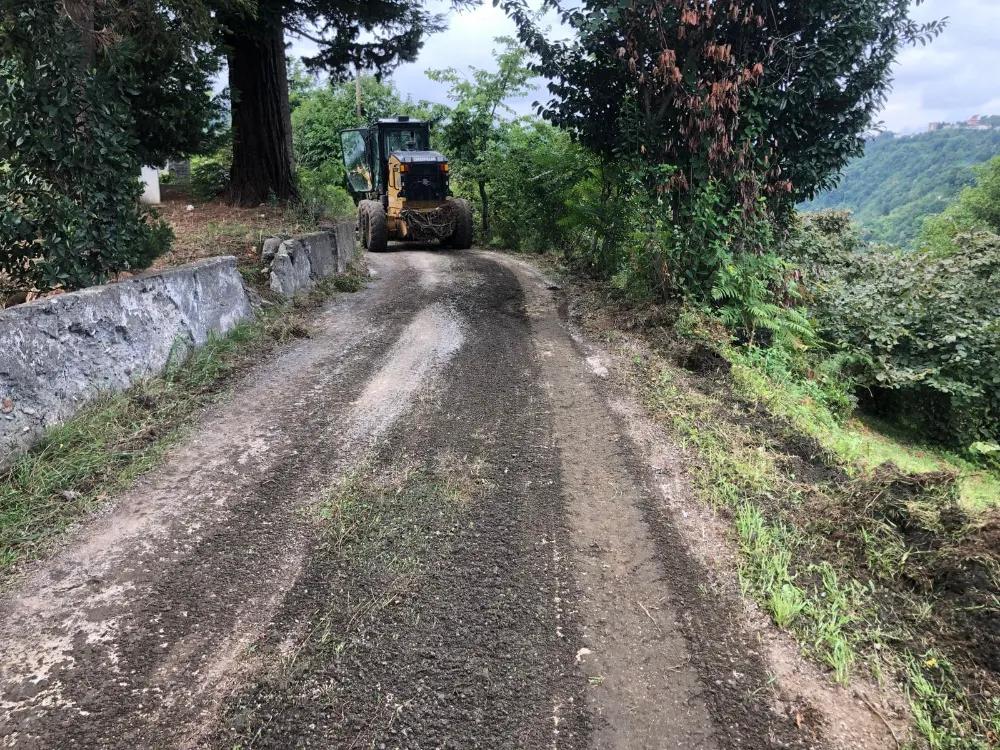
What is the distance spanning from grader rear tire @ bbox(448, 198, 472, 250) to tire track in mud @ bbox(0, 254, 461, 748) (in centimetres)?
1049

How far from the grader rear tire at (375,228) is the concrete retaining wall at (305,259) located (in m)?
3.83

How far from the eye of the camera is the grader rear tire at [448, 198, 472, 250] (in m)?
14.9

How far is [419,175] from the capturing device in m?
14.8

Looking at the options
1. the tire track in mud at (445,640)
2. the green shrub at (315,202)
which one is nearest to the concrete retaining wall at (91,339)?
the tire track in mud at (445,640)

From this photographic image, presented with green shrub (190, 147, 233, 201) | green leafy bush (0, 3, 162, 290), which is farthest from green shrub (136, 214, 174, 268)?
green shrub (190, 147, 233, 201)

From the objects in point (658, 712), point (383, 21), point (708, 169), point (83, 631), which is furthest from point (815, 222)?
point (83, 631)

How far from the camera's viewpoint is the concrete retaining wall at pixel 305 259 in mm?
7730

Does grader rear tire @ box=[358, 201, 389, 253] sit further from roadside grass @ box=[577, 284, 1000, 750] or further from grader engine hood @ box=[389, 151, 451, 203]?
roadside grass @ box=[577, 284, 1000, 750]

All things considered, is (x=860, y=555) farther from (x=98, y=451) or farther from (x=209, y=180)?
(x=209, y=180)

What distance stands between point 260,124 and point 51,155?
5989mm

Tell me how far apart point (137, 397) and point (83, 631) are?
7.85 ft

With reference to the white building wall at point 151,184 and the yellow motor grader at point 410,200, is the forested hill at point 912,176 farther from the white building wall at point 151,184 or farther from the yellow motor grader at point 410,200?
the white building wall at point 151,184

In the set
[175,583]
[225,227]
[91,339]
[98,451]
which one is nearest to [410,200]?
[225,227]

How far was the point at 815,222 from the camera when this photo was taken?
1454cm
